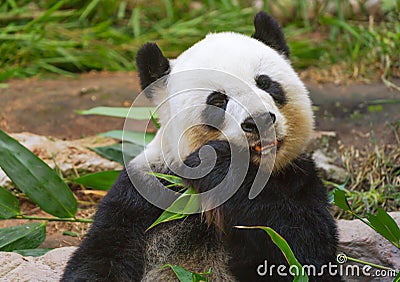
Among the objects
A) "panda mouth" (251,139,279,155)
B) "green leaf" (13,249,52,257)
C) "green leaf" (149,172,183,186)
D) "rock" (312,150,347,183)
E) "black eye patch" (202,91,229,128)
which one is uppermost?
"black eye patch" (202,91,229,128)

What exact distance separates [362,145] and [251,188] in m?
2.74

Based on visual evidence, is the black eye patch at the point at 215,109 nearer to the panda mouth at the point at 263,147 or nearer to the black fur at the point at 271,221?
the black fur at the point at 271,221

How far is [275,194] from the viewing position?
9.37ft

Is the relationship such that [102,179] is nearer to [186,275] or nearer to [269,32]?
[269,32]

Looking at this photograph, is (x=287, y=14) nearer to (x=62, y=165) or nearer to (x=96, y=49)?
(x=96, y=49)

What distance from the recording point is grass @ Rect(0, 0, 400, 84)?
7660 mm

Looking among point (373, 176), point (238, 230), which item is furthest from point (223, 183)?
point (373, 176)

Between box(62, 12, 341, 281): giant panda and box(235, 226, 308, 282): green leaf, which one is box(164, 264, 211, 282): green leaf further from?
box(235, 226, 308, 282): green leaf

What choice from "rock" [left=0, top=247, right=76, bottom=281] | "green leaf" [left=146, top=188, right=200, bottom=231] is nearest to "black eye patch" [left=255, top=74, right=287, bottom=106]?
"green leaf" [left=146, top=188, right=200, bottom=231]

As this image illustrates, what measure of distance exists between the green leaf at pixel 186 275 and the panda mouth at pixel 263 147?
55 centimetres

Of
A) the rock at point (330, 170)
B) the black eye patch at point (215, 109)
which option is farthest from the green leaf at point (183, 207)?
the rock at point (330, 170)

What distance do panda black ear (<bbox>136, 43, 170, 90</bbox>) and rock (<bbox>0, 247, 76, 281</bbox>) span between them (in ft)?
3.45

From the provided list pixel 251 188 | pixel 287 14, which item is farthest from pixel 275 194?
pixel 287 14

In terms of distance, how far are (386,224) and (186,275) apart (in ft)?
3.09
